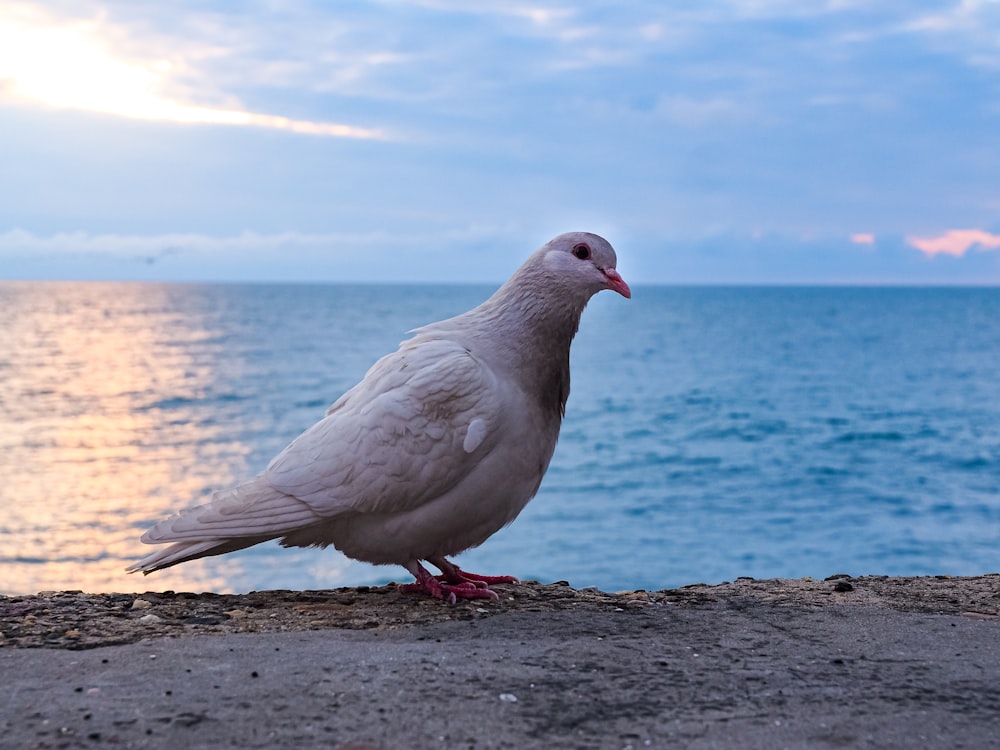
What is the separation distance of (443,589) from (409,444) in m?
0.83

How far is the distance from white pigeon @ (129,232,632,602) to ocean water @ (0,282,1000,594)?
457 inches

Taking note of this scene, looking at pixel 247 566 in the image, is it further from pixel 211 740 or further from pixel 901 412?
pixel 901 412

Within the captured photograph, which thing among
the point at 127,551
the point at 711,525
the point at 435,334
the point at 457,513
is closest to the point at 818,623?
the point at 457,513

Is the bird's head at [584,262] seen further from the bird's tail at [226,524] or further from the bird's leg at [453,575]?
the bird's tail at [226,524]

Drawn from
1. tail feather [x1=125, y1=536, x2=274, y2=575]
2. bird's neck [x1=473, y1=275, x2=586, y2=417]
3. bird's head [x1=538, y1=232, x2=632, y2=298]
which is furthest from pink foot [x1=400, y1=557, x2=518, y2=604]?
bird's head [x1=538, y1=232, x2=632, y2=298]

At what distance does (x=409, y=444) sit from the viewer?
4.67 m

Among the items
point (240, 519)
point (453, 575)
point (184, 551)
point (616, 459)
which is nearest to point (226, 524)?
point (240, 519)

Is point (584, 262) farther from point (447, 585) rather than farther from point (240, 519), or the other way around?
point (240, 519)

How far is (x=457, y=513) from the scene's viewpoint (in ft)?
15.6

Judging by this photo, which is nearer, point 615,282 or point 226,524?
point 226,524

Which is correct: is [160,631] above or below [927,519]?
above

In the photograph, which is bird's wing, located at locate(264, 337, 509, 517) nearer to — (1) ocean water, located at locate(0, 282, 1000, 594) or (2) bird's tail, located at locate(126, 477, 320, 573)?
(2) bird's tail, located at locate(126, 477, 320, 573)

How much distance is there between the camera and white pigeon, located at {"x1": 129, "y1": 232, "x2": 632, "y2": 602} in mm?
4684

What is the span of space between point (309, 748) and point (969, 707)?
6.95ft
